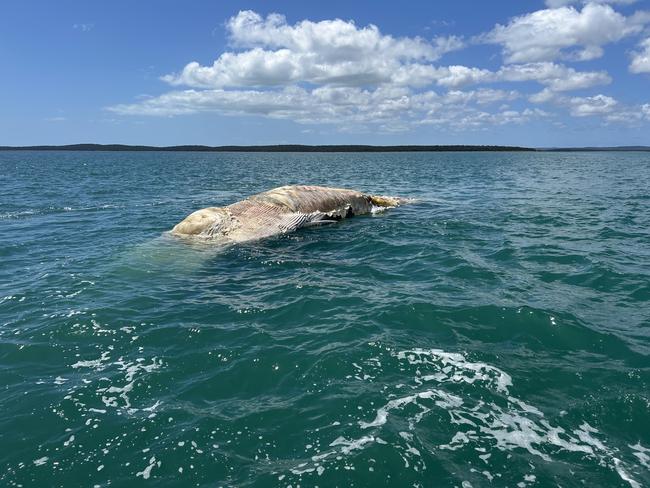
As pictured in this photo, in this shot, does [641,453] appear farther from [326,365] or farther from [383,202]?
[383,202]

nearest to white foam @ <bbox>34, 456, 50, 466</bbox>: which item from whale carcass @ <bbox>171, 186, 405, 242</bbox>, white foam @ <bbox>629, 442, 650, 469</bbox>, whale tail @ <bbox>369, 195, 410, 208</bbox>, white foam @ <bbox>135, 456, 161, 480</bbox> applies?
white foam @ <bbox>135, 456, 161, 480</bbox>

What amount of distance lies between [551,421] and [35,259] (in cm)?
1353

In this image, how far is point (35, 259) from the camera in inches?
483

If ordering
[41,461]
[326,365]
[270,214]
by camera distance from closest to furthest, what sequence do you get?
[41,461] < [326,365] < [270,214]

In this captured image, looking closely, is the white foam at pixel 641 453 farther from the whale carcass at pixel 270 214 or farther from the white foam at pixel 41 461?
the whale carcass at pixel 270 214

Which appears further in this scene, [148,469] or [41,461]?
[41,461]

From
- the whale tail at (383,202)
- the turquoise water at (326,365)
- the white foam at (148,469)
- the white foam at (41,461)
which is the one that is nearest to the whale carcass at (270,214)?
the turquoise water at (326,365)

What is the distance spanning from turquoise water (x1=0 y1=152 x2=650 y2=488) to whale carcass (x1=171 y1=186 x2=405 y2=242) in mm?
1082

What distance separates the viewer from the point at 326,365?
21.2 feet

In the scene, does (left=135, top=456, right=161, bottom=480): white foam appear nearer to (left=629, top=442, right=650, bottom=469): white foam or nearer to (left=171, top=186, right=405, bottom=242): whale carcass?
(left=629, top=442, right=650, bottom=469): white foam

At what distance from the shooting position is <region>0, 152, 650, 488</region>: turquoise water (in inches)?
181

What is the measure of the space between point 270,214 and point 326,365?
9438 mm

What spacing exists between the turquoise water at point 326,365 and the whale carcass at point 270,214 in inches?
42.6

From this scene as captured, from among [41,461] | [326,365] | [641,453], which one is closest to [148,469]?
[41,461]
